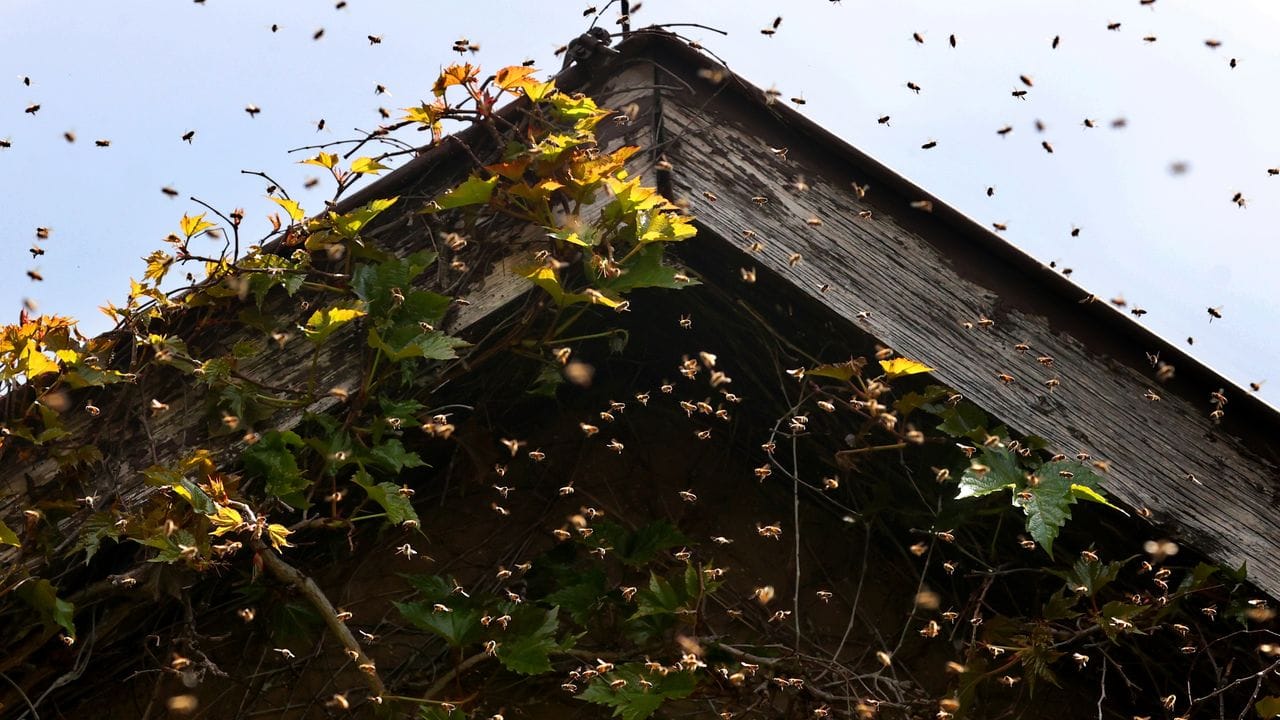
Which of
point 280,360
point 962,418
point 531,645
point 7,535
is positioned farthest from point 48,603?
point 962,418

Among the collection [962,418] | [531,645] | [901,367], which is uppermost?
[901,367]

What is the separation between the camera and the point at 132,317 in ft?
7.67

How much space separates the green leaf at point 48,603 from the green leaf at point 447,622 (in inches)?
23.4

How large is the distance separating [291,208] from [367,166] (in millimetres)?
187

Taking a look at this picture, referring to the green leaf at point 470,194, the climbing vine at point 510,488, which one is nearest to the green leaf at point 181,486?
the climbing vine at point 510,488

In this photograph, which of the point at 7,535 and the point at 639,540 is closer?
the point at 7,535

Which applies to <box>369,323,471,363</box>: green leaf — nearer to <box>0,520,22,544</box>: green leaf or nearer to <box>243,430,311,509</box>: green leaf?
<box>243,430,311,509</box>: green leaf

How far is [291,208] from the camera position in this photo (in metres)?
2.37

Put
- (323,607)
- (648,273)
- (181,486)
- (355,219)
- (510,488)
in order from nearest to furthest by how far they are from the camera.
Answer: (181,486)
(648,273)
(323,607)
(355,219)
(510,488)

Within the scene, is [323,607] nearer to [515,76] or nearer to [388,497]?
[388,497]

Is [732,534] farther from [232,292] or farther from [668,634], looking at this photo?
[232,292]

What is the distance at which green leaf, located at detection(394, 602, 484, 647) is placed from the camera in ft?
7.48

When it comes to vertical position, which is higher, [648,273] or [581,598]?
[648,273]

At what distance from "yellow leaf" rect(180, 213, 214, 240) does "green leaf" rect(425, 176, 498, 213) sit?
0.59m
